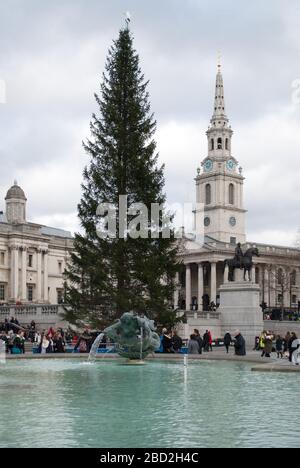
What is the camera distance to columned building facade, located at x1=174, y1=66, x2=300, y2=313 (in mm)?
106938

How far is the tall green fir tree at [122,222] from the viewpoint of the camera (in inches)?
1510

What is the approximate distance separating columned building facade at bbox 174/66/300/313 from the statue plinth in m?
56.1

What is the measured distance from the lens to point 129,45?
42875 millimetres

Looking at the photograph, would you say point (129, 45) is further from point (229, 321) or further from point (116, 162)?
point (229, 321)

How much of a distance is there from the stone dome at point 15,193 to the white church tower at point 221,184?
1510 inches

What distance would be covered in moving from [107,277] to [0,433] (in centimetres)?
2811

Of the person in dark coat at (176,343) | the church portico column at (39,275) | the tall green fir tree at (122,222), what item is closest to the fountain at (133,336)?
the person in dark coat at (176,343)

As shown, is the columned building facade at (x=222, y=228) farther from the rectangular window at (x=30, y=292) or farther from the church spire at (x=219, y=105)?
the rectangular window at (x=30, y=292)

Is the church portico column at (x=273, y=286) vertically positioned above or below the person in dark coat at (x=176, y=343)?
above

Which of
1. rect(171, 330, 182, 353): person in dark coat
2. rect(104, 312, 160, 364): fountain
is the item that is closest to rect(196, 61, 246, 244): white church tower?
rect(171, 330, 182, 353): person in dark coat

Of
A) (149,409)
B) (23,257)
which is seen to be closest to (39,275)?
(23,257)

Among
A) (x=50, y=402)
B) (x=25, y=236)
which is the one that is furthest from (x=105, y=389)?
(x=25, y=236)

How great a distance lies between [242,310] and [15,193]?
163 ft

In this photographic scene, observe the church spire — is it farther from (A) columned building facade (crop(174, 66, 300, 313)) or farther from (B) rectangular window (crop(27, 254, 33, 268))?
(B) rectangular window (crop(27, 254, 33, 268))
